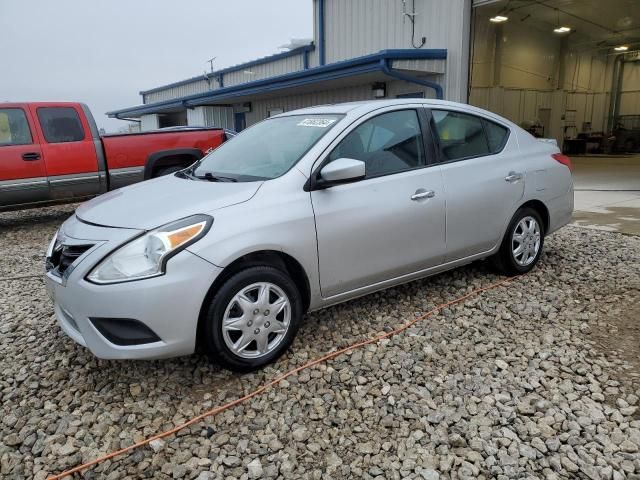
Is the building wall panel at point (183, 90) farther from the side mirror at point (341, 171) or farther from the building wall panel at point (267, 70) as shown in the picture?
the side mirror at point (341, 171)

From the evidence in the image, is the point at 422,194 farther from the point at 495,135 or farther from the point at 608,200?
the point at 608,200

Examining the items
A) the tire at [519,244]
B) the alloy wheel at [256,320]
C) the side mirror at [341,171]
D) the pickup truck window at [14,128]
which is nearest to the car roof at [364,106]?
the side mirror at [341,171]

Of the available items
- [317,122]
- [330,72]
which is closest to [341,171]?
[317,122]

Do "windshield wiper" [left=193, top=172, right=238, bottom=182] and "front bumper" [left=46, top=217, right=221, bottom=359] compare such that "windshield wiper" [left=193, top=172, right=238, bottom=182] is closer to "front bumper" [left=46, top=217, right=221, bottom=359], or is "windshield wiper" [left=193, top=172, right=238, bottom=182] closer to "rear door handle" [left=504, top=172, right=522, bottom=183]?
"front bumper" [left=46, top=217, right=221, bottom=359]

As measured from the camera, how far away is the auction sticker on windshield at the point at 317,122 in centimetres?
355

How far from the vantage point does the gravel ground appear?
232 cm

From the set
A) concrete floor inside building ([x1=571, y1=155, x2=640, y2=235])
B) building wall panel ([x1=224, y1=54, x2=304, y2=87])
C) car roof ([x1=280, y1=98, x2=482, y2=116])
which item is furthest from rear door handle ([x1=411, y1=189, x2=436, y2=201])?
building wall panel ([x1=224, y1=54, x2=304, y2=87])

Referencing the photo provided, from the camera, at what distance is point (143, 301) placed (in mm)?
2580

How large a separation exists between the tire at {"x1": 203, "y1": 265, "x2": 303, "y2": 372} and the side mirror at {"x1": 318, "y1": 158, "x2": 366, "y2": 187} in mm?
664

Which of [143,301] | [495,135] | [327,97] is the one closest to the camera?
[143,301]

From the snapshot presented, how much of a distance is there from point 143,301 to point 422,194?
2103 millimetres

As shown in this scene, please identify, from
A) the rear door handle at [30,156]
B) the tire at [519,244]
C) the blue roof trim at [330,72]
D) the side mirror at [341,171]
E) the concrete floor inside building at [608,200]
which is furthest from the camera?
the blue roof trim at [330,72]

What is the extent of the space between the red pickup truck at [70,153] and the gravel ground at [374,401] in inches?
151

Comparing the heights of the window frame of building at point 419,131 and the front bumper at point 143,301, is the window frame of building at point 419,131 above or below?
above
